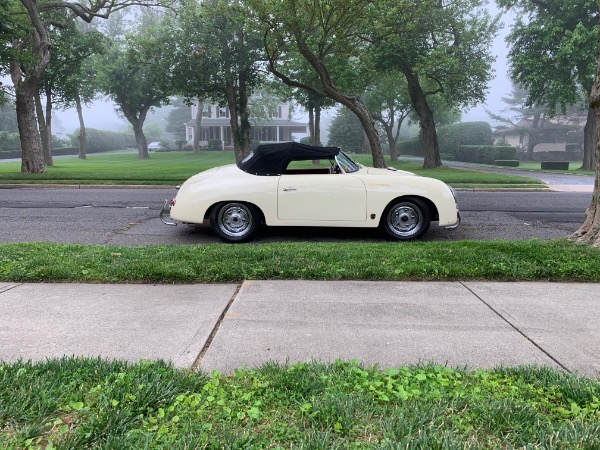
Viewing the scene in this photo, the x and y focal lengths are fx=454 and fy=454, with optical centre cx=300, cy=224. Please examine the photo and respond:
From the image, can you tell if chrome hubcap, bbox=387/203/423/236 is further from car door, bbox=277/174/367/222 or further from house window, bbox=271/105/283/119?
house window, bbox=271/105/283/119

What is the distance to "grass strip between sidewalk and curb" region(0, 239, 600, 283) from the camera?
4.96 metres

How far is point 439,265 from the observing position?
17.2 feet

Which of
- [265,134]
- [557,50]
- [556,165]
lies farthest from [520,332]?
[265,134]

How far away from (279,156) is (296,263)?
251 cm

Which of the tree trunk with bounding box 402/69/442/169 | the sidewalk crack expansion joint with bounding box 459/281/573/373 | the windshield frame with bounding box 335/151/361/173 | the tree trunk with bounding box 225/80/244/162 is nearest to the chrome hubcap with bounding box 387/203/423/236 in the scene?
the windshield frame with bounding box 335/151/361/173

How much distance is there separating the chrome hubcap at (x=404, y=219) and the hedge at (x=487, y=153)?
129 ft

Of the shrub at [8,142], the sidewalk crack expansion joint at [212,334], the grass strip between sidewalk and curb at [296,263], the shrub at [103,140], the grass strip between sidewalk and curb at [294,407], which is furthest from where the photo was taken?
the shrub at [103,140]

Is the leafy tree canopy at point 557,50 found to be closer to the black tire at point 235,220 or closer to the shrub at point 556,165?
the shrub at point 556,165

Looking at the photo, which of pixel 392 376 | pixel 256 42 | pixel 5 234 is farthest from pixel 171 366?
pixel 256 42

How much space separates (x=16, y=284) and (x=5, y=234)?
373cm

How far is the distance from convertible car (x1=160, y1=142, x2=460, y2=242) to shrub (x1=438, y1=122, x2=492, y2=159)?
45.7 meters

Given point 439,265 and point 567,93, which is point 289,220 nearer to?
point 439,265

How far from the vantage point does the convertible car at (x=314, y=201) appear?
682 centimetres

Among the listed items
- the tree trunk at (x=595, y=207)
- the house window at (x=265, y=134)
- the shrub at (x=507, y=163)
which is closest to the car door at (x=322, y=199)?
the tree trunk at (x=595, y=207)
